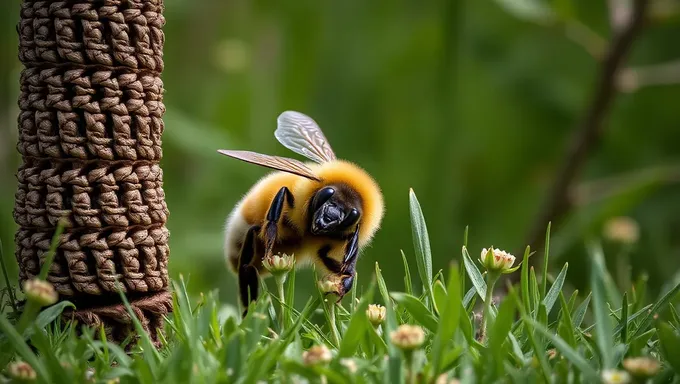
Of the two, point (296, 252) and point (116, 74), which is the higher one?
point (116, 74)

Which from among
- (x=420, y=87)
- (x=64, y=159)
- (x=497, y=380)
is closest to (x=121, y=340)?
(x=64, y=159)

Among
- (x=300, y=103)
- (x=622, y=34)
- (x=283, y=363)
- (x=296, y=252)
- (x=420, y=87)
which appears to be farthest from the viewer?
(x=420, y=87)

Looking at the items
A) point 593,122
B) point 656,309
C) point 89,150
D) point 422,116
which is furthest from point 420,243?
point 422,116

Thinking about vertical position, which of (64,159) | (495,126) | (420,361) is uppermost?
(64,159)

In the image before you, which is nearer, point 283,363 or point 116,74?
point 283,363

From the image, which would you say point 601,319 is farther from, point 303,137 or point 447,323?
point 303,137

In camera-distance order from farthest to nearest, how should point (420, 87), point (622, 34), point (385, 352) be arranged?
1. point (420, 87)
2. point (622, 34)
3. point (385, 352)

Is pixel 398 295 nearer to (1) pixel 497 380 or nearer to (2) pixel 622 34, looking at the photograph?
Answer: (1) pixel 497 380
